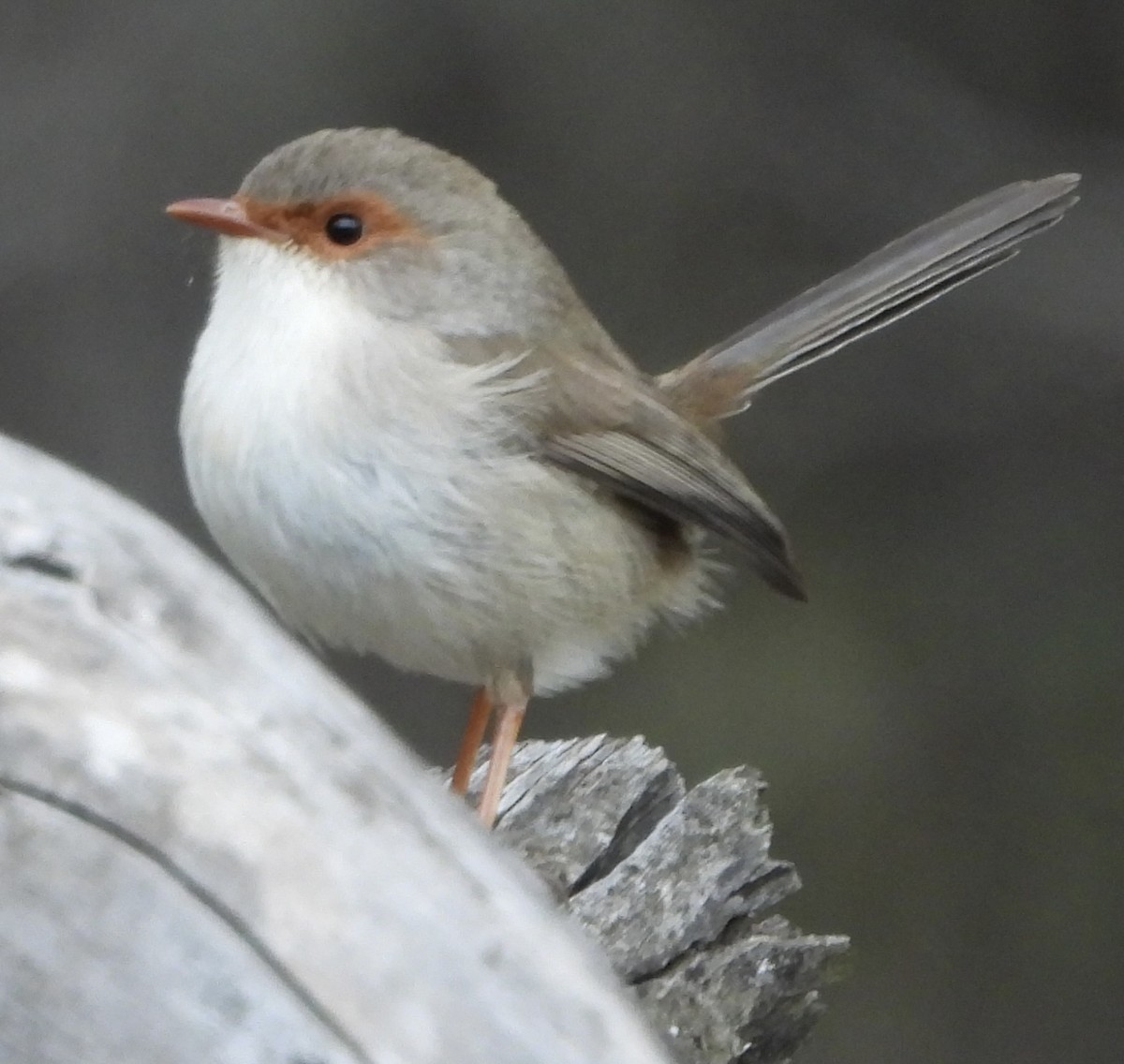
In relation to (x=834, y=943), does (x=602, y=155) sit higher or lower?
higher

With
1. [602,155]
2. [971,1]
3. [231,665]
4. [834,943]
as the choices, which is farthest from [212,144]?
[231,665]

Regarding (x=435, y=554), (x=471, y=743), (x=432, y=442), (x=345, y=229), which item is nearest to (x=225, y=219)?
(x=345, y=229)

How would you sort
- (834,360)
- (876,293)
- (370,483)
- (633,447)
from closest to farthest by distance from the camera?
1. (370,483)
2. (633,447)
3. (876,293)
4. (834,360)

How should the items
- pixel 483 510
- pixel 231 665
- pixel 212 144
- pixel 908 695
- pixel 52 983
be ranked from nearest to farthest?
pixel 52 983 < pixel 231 665 < pixel 483 510 < pixel 212 144 < pixel 908 695

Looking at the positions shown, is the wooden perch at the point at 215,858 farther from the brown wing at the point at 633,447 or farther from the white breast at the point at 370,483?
the brown wing at the point at 633,447

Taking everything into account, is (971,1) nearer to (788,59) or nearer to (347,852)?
(788,59)

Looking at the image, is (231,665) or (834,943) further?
(834,943)

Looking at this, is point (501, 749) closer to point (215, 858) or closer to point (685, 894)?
point (685, 894)

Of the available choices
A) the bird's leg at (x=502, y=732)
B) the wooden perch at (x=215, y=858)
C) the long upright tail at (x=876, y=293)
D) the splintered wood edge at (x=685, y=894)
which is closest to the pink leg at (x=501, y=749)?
the bird's leg at (x=502, y=732)
